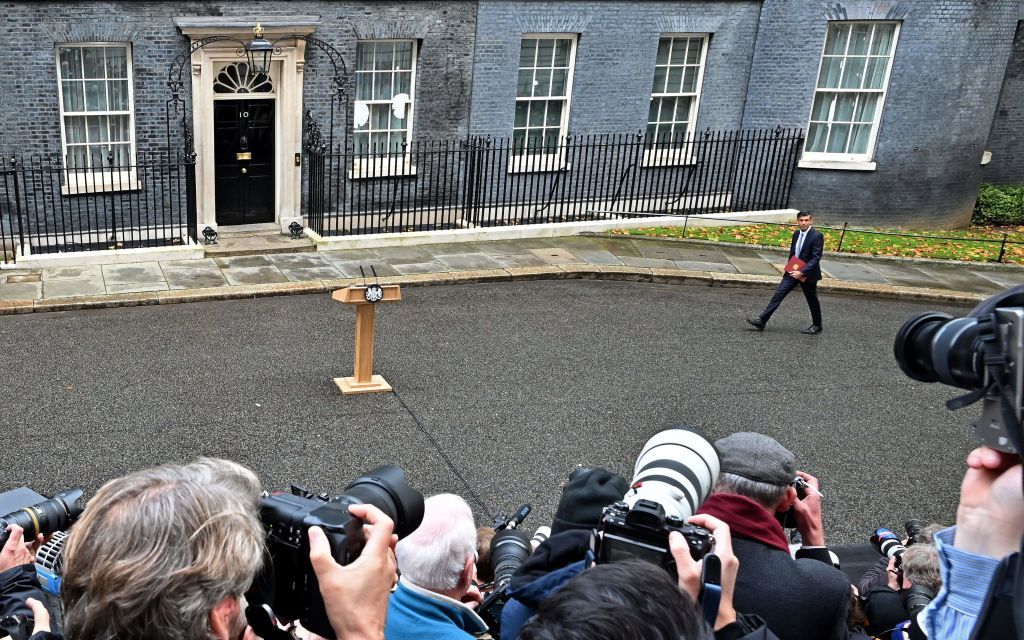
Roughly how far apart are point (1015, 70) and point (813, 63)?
550 cm

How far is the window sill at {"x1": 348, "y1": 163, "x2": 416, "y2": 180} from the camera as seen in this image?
15.8 meters

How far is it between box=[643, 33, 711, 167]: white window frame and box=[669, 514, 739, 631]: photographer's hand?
14827 mm

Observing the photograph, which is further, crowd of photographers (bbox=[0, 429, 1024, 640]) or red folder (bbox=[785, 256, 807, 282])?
red folder (bbox=[785, 256, 807, 282])

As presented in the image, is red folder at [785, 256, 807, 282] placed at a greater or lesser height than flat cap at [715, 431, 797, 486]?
lesser

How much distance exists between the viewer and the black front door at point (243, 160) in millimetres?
15055

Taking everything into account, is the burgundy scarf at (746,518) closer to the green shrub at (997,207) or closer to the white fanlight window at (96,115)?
the white fanlight window at (96,115)

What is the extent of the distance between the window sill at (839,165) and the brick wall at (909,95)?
0.10m

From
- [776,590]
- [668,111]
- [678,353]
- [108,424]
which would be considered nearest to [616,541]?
[776,590]

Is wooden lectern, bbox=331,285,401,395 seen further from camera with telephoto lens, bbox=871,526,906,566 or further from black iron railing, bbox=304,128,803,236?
black iron railing, bbox=304,128,803,236

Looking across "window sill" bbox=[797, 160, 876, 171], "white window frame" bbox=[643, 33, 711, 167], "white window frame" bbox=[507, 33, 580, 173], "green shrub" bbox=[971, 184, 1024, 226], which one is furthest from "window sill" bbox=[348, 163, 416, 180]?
"green shrub" bbox=[971, 184, 1024, 226]

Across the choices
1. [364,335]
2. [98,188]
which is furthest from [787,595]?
[98,188]

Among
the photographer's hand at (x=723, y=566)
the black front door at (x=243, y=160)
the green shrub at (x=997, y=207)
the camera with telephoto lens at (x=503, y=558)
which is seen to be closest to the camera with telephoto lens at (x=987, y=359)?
the photographer's hand at (x=723, y=566)

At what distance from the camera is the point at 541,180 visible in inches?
679

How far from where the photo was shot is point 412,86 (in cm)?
1591
